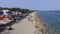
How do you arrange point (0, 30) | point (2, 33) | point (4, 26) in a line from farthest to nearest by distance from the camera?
1. point (4, 26)
2. point (0, 30)
3. point (2, 33)

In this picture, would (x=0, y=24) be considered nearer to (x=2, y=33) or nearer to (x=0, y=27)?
(x=0, y=27)

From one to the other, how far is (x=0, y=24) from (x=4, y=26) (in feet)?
4.69

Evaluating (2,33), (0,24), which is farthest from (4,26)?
(2,33)

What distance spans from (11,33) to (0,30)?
2637 mm

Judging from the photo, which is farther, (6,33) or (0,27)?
(0,27)

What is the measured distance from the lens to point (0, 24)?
25500mm

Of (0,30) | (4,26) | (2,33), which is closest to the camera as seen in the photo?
(2,33)

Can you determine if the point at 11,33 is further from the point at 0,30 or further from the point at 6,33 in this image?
the point at 0,30

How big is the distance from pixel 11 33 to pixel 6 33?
1.57 ft

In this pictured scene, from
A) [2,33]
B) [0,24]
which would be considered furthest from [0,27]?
[2,33]

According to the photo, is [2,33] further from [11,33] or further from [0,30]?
[0,30]

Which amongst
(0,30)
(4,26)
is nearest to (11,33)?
(0,30)

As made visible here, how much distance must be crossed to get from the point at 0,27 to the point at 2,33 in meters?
2.84

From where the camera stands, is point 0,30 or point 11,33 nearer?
point 11,33
